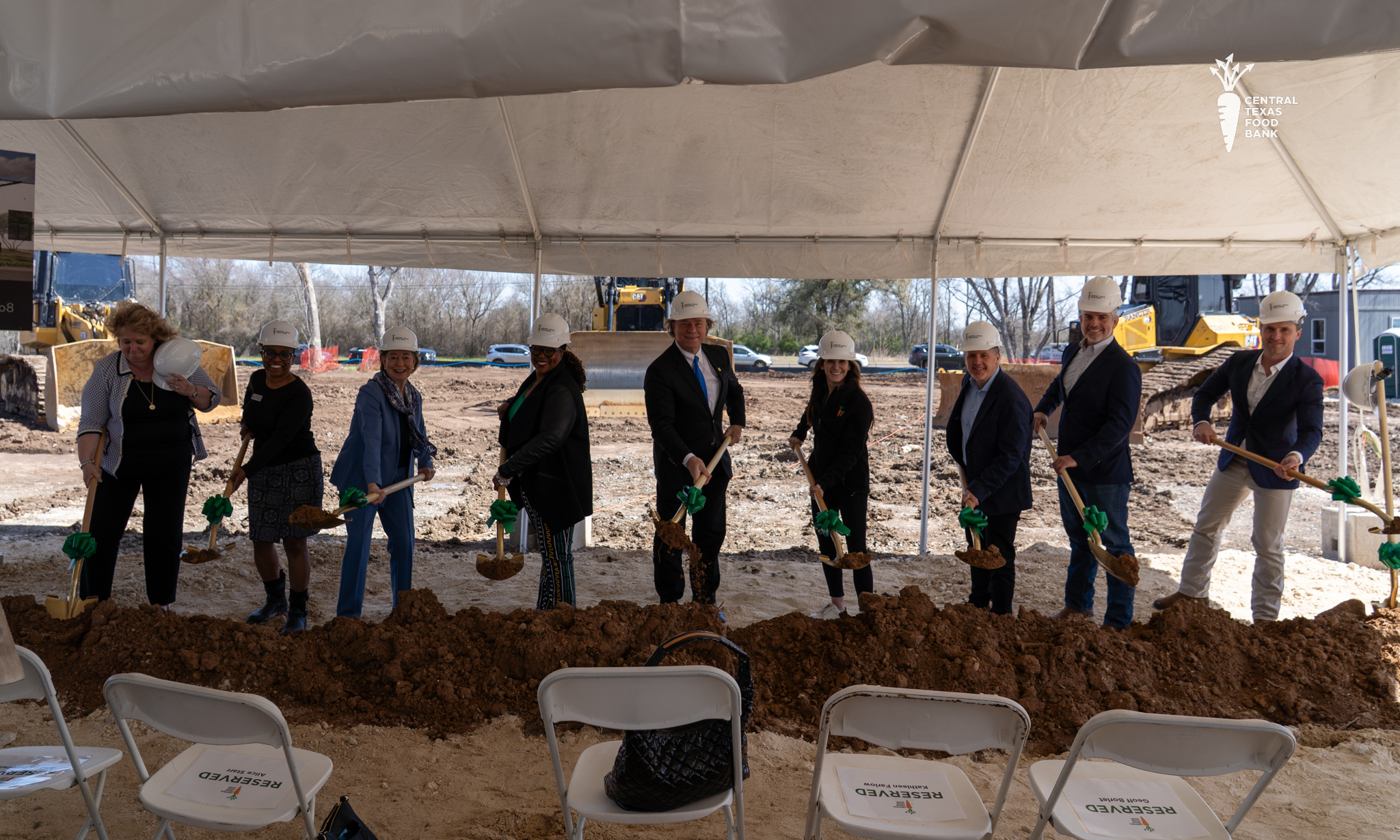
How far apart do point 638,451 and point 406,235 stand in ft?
19.0

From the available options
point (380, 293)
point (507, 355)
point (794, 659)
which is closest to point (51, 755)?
point (794, 659)

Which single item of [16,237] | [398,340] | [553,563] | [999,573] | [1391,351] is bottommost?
[999,573]

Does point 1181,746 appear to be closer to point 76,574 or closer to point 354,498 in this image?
point 354,498

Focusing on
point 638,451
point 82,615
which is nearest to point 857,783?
point 82,615

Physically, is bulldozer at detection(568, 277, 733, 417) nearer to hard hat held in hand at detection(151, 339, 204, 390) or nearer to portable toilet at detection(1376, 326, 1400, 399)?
hard hat held in hand at detection(151, 339, 204, 390)

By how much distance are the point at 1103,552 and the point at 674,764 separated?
105 inches

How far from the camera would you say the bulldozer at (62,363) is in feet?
32.6

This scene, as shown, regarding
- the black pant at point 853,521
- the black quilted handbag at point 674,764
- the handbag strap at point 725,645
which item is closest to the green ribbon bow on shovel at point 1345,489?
the black pant at point 853,521

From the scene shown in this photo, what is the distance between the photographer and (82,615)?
3336 mm

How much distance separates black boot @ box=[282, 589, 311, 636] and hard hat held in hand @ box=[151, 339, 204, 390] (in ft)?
3.76

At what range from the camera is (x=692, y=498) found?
361cm

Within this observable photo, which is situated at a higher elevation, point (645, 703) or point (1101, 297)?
point (1101, 297)

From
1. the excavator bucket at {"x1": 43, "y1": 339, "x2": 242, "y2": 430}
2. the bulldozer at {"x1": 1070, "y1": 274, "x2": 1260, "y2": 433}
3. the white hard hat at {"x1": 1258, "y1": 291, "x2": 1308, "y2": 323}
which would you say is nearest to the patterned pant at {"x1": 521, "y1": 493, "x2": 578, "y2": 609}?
the white hard hat at {"x1": 1258, "y1": 291, "x2": 1308, "y2": 323}

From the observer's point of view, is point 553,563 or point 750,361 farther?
point 750,361
